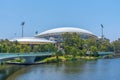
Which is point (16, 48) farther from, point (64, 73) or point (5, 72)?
point (64, 73)

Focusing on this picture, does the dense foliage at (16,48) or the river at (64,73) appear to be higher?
the dense foliage at (16,48)

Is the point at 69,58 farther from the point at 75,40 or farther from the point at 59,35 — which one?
the point at 59,35

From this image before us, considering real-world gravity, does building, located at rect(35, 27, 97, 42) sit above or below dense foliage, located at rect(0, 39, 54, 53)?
above

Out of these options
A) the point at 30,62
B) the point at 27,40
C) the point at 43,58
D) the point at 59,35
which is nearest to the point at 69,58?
the point at 43,58

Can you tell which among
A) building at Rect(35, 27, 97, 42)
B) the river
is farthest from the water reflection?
building at Rect(35, 27, 97, 42)

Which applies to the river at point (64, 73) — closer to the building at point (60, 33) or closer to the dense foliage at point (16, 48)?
the dense foliage at point (16, 48)

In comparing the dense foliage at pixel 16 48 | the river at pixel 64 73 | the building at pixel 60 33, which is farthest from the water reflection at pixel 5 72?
the building at pixel 60 33

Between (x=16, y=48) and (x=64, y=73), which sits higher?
(x=16, y=48)

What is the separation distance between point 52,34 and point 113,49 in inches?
1486

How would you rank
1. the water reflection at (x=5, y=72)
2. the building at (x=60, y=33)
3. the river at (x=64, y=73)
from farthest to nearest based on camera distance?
the building at (x=60, y=33) → the water reflection at (x=5, y=72) → the river at (x=64, y=73)

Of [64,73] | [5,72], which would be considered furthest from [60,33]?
[64,73]

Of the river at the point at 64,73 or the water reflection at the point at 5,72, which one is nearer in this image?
the river at the point at 64,73

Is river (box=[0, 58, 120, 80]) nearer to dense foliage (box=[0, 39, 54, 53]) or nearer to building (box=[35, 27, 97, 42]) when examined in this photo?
dense foliage (box=[0, 39, 54, 53])

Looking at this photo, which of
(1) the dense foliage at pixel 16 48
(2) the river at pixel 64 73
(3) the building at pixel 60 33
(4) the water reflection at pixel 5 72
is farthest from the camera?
(3) the building at pixel 60 33
